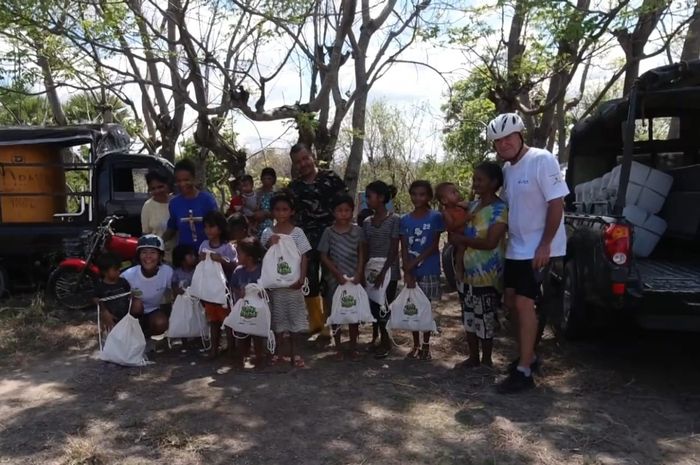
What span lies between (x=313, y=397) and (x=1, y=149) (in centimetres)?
540

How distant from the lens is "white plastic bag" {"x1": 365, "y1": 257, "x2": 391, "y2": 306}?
16.3 ft

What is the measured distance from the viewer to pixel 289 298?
4.77 m

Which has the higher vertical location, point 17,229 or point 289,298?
point 17,229

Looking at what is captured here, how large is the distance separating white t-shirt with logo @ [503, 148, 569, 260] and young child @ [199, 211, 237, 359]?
7.17 ft

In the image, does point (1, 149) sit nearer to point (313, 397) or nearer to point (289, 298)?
point (289, 298)

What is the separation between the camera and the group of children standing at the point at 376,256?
4.51 meters

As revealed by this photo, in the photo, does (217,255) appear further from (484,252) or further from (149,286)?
(484,252)

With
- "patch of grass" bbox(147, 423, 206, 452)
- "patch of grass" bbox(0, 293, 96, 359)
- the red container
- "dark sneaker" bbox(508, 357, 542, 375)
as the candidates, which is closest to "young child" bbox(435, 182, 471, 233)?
"dark sneaker" bbox(508, 357, 542, 375)

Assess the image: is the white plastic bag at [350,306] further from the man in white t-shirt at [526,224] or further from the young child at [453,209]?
the man in white t-shirt at [526,224]

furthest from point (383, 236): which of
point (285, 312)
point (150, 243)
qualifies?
point (150, 243)

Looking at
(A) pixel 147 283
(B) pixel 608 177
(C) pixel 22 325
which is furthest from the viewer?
(C) pixel 22 325

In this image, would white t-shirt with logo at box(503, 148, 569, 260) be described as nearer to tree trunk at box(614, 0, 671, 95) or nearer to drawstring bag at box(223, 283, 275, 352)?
drawstring bag at box(223, 283, 275, 352)

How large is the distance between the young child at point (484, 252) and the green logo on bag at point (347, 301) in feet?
2.73

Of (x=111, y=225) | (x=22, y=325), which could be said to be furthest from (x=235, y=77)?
(x=22, y=325)
